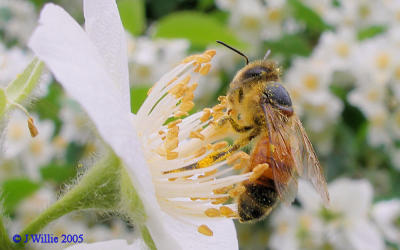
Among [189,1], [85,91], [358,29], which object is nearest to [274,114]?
[85,91]

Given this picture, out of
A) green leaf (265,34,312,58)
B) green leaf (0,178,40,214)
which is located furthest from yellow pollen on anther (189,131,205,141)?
green leaf (265,34,312,58)

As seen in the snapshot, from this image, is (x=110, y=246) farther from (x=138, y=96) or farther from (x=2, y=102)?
(x=138, y=96)

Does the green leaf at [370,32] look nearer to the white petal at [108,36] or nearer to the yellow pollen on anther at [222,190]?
the yellow pollen on anther at [222,190]

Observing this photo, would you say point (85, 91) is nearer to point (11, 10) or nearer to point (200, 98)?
point (200, 98)

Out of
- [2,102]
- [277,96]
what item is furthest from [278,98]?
[2,102]

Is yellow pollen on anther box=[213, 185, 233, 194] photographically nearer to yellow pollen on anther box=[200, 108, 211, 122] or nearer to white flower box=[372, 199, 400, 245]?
yellow pollen on anther box=[200, 108, 211, 122]

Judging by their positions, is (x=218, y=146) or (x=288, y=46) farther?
(x=288, y=46)
